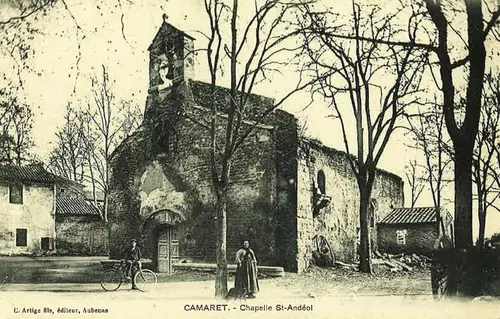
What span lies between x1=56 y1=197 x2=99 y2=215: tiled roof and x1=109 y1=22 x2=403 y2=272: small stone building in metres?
10.6

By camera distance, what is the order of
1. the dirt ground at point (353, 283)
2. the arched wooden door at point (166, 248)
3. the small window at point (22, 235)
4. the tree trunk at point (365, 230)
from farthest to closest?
the small window at point (22, 235) < the arched wooden door at point (166, 248) < the tree trunk at point (365, 230) < the dirt ground at point (353, 283)

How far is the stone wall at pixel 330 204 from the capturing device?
12508 millimetres

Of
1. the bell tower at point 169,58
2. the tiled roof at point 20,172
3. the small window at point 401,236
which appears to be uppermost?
the bell tower at point 169,58

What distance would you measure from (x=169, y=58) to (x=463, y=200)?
24.0 ft

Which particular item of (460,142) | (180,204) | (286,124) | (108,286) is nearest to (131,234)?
(180,204)

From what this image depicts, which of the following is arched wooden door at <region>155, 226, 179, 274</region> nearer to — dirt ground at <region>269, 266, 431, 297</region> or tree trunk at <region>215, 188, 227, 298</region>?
dirt ground at <region>269, 266, 431, 297</region>

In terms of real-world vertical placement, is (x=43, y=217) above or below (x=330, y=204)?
below

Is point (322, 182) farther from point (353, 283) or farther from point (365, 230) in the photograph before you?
point (353, 283)

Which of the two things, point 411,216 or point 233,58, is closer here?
point 233,58

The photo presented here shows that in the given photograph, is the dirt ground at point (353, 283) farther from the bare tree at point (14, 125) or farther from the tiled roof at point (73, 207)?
the tiled roof at point (73, 207)

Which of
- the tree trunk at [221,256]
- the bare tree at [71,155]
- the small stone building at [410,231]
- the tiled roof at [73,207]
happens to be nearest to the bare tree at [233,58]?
the tree trunk at [221,256]

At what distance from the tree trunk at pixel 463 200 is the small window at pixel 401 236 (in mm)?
11909

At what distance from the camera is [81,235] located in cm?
2417

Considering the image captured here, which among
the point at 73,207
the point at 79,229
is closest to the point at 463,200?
the point at 79,229
